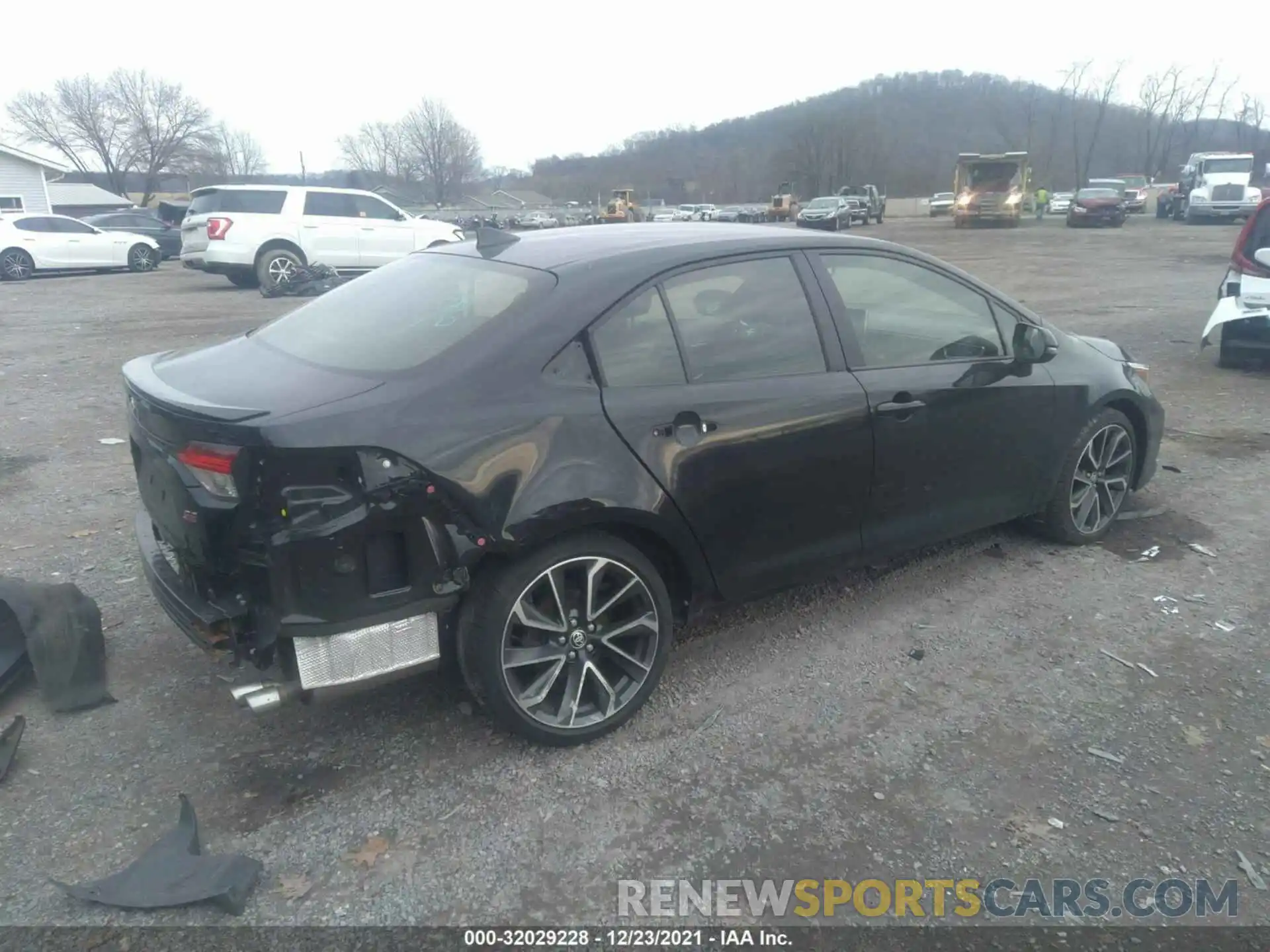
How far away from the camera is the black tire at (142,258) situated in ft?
73.5

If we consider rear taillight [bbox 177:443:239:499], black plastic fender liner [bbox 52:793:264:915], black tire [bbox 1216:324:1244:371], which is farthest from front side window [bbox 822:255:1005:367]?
black tire [bbox 1216:324:1244:371]

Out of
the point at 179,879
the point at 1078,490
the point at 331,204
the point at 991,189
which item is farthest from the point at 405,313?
the point at 991,189

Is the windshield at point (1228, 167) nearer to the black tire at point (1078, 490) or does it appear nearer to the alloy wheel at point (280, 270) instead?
the alloy wheel at point (280, 270)

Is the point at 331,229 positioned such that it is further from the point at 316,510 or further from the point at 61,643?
the point at 316,510

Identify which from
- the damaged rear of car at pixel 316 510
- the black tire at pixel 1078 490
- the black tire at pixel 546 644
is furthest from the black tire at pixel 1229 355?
the damaged rear of car at pixel 316 510

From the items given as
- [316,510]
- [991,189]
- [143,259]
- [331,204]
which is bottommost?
[143,259]

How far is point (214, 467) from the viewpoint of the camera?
2.68m

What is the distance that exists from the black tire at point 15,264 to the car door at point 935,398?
22378 mm

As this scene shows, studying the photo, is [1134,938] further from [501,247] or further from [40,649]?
[40,649]

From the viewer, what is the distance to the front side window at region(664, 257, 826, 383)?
3.37m

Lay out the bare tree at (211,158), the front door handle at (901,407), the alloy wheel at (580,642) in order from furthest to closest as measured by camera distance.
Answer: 1. the bare tree at (211,158)
2. the front door handle at (901,407)
3. the alloy wheel at (580,642)

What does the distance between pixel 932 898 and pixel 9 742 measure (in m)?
2.94

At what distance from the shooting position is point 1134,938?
2.38 metres

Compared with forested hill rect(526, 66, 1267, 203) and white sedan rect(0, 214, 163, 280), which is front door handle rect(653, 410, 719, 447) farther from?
forested hill rect(526, 66, 1267, 203)
